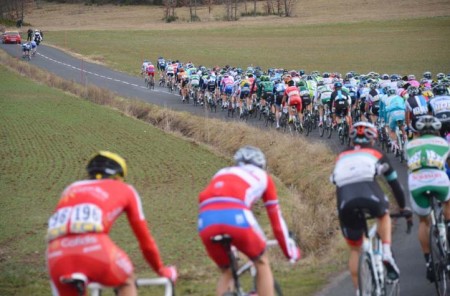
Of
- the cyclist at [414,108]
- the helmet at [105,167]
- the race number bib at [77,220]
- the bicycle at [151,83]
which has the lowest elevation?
the bicycle at [151,83]

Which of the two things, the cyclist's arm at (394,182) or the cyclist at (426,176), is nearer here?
the cyclist's arm at (394,182)

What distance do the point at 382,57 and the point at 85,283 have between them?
71180 mm

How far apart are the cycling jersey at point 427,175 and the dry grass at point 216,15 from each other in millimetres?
97291

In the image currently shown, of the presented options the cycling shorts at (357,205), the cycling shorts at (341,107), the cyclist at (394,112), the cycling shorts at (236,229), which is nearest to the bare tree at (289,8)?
the cycling shorts at (341,107)

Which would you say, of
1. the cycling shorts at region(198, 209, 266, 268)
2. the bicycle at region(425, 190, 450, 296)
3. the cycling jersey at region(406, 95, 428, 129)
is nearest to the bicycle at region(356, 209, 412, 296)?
the cycling shorts at region(198, 209, 266, 268)

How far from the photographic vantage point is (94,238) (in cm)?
678

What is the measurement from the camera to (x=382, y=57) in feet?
249

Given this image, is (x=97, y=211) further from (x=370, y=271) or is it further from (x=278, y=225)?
(x=370, y=271)

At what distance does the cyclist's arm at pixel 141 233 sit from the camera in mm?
6984

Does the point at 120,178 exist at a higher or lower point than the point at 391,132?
higher

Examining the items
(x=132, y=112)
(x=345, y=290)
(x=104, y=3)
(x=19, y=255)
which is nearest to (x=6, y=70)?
(x=132, y=112)

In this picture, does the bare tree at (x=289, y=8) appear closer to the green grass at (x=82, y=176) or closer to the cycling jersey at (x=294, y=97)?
the green grass at (x=82, y=176)

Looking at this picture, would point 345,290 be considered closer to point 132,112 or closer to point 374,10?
point 132,112

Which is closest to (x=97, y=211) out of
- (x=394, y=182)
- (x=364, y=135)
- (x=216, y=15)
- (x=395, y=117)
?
(x=364, y=135)
